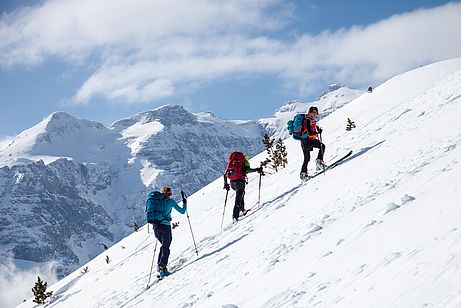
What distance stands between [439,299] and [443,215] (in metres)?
1.78

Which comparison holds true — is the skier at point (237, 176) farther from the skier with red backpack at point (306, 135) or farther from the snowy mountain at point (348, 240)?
the skier with red backpack at point (306, 135)

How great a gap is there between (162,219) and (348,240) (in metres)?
5.83

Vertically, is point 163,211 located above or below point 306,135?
below

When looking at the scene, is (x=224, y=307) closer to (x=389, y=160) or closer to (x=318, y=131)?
(x=389, y=160)

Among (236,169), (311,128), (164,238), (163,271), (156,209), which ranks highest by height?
(311,128)

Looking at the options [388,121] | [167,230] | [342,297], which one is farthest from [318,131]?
[342,297]

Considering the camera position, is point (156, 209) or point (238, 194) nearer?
point (156, 209)

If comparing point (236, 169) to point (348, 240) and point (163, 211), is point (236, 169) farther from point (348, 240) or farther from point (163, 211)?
point (348, 240)

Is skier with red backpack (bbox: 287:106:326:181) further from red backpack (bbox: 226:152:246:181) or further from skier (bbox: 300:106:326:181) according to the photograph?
red backpack (bbox: 226:152:246:181)

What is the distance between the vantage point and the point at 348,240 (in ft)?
20.8

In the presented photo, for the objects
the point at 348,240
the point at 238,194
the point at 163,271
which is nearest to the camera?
the point at 348,240

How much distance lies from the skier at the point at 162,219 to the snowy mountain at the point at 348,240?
44cm

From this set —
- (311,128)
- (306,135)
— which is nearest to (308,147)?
(306,135)

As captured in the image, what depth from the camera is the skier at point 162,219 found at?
1099cm
